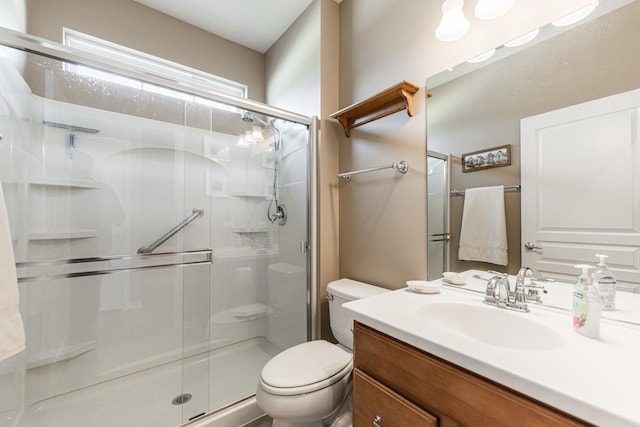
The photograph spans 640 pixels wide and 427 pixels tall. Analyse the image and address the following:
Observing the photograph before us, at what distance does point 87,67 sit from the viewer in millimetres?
1215

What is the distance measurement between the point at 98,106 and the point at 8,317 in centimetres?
143

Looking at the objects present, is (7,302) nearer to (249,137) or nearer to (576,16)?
(249,137)

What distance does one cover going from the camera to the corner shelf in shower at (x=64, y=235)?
1.45m

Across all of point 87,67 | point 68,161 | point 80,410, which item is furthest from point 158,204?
point 80,410

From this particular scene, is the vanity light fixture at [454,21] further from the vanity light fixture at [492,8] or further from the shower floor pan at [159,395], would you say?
the shower floor pan at [159,395]

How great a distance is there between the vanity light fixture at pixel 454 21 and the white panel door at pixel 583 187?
0.47 metres

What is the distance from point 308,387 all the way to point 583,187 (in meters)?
1.25

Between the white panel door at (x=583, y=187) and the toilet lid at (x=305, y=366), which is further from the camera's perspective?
the toilet lid at (x=305, y=366)

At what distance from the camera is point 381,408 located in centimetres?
81

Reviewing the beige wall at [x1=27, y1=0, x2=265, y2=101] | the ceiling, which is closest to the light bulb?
the beige wall at [x1=27, y1=0, x2=265, y2=101]

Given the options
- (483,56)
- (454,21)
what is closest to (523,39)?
(483,56)

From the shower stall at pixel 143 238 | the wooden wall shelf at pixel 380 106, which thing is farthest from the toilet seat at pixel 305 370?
the wooden wall shelf at pixel 380 106

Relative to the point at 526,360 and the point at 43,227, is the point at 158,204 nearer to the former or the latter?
the point at 43,227

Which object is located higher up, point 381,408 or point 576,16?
point 576,16
